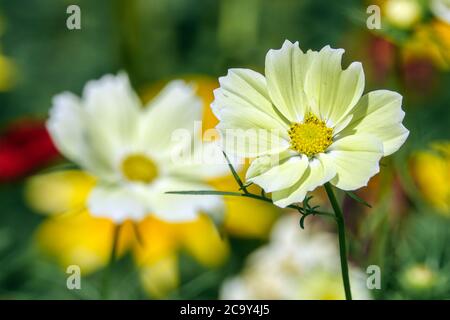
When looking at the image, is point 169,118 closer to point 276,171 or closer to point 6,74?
point 276,171

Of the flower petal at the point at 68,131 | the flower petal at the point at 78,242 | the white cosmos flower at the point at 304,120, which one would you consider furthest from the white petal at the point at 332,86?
the flower petal at the point at 78,242

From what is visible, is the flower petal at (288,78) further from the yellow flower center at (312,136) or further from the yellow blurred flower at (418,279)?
the yellow blurred flower at (418,279)

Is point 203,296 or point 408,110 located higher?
point 408,110

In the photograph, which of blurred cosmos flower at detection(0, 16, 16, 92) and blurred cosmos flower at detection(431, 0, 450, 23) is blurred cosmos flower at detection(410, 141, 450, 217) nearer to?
blurred cosmos flower at detection(431, 0, 450, 23)

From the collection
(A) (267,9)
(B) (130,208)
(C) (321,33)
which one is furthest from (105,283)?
(A) (267,9)

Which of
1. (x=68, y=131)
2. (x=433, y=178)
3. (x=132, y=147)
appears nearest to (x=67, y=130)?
Answer: (x=68, y=131)

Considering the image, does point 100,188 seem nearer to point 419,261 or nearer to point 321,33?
point 419,261
